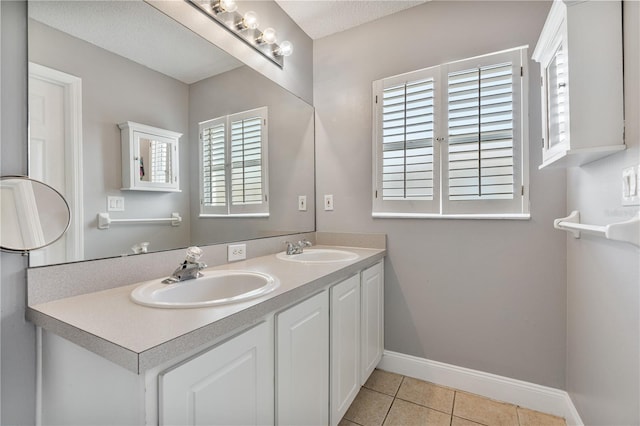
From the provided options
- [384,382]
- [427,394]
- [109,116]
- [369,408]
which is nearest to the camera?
[109,116]

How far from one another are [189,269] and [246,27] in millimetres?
1399

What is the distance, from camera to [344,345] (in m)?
1.41

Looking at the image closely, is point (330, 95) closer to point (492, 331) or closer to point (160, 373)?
point (492, 331)

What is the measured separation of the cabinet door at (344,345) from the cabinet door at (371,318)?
0.08 meters

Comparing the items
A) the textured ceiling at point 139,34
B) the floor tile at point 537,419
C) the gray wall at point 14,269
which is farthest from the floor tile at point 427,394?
the textured ceiling at point 139,34

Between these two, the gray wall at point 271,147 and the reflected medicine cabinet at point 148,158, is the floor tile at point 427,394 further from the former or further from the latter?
the reflected medicine cabinet at point 148,158

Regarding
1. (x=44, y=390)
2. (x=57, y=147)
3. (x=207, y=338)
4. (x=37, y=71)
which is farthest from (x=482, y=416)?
(x=37, y=71)

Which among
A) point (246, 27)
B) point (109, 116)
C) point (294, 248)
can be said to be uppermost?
point (246, 27)

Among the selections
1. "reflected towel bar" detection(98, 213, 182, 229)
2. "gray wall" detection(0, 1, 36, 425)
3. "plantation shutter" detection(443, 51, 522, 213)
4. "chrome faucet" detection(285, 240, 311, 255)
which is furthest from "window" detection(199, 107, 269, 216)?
"plantation shutter" detection(443, 51, 522, 213)

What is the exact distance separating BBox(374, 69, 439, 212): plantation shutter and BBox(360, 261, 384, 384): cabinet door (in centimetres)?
49

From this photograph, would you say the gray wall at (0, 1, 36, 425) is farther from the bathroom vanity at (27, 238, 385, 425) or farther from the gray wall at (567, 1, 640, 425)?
the gray wall at (567, 1, 640, 425)

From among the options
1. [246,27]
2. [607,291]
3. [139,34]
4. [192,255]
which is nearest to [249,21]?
[246,27]

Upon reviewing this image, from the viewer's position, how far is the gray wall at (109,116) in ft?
3.23

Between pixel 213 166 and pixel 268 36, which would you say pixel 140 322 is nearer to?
pixel 213 166
